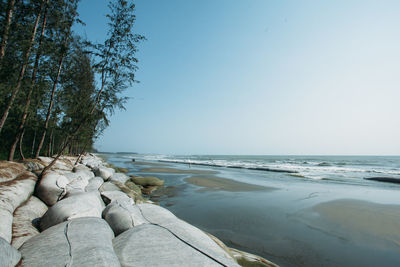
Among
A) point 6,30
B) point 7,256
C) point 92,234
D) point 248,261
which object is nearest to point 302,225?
A: point 248,261

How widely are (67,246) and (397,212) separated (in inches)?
379

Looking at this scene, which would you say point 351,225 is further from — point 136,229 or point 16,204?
point 16,204

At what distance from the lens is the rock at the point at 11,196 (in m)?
2.19

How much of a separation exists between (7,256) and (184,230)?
1.91 meters

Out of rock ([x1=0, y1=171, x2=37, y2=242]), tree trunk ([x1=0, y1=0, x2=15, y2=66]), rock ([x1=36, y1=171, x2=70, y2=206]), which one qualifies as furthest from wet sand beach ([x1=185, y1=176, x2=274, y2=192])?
tree trunk ([x1=0, y1=0, x2=15, y2=66])

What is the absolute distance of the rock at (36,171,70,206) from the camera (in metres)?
3.85

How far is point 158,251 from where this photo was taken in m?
2.06

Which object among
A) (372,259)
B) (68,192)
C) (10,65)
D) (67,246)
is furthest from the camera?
(10,65)

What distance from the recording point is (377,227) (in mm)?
5203

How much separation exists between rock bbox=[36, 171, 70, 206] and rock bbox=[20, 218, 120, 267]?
2.06 meters

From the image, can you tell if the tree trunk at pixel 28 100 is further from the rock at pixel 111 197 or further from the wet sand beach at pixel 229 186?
the wet sand beach at pixel 229 186

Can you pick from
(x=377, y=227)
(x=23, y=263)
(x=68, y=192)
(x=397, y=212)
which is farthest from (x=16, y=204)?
(x=397, y=212)

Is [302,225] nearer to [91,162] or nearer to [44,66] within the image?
[44,66]

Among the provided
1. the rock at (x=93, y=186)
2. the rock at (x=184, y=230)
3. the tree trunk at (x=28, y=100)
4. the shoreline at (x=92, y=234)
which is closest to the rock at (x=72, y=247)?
the shoreline at (x=92, y=234)
